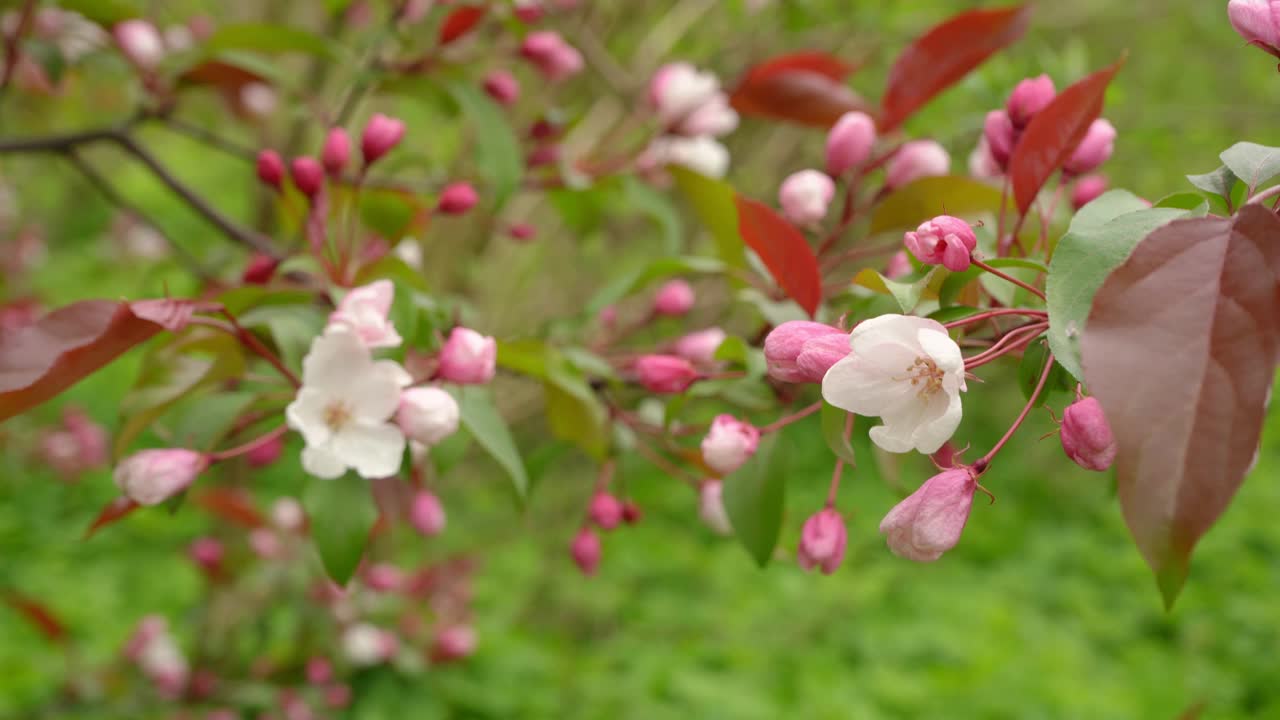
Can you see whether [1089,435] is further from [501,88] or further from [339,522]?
[501,88]

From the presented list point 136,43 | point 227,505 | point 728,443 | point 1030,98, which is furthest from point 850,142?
point 227,505

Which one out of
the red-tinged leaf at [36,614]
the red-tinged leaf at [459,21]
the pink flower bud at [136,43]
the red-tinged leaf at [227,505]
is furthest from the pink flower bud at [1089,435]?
the red-tinged leaf at [36,614]

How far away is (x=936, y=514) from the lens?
1.47ft

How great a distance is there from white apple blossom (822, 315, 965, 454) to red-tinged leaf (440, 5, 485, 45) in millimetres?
715

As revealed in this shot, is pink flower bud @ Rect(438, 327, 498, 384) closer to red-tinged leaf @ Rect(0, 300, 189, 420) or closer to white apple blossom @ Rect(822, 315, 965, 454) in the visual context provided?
red-tinged leaf @ Rect(0, 300, 189, 420)

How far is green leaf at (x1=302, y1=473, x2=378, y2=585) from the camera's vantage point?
2.11ft

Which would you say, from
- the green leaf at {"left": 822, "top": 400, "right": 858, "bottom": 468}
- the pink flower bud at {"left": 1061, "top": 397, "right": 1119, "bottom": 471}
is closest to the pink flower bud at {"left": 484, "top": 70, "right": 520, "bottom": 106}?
the green leaf at {"left": 822, "top": 400, "right": 858, "bottom": 468}

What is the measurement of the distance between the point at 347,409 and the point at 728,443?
0.24 meters

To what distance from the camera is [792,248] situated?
2.09 feet

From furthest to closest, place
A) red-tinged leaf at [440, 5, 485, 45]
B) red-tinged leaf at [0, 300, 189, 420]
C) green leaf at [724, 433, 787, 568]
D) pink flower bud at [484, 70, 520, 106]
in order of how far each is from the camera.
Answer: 1. pink flower bud at [484, 70, 520, 106]
2. red-tinged leaf at [440, 5, 485, 45]
3. green leaf at [724, 433, 787, 568]
4. red-tinged leaf at [0, 300, 189, 420]

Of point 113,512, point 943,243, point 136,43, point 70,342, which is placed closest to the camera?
point 943,243

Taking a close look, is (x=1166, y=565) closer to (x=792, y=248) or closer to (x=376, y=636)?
(x=792, y=248)

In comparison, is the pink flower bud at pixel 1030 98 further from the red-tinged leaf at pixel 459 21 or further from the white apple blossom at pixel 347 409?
the red-tinged leaf at pixel 459 21

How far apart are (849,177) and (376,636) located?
1370mm
